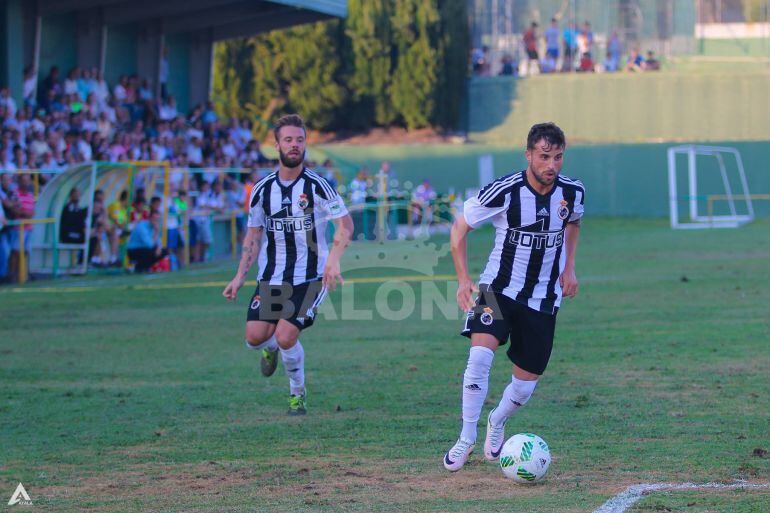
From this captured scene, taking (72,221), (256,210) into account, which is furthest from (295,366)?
(72,221)

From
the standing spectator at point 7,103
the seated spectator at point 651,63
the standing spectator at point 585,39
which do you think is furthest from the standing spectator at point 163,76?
the seated spectator at point 651,63

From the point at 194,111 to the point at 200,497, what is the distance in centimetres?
2482

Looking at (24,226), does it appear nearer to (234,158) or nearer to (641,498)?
(234,158)

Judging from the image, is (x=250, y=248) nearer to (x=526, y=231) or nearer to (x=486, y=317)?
(x=486, y=317)

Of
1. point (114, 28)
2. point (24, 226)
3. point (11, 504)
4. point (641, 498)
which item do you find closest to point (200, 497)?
point (11, 504)

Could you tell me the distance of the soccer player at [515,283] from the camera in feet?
22.8

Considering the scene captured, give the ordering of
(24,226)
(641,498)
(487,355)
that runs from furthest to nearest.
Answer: (24,226) → (487,355) → (641,498)

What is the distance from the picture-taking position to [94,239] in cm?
2139

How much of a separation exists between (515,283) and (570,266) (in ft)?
1.72

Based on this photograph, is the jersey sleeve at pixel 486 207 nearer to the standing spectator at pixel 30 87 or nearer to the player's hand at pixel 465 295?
the player's hand at pixel 465 295

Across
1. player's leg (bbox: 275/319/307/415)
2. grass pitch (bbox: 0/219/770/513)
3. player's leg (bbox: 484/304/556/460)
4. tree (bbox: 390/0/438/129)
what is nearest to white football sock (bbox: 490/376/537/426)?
player's leg (bbox: 484/304/556/460)

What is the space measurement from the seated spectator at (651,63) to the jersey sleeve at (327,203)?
41247 mm

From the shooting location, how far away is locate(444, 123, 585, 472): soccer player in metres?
6.94

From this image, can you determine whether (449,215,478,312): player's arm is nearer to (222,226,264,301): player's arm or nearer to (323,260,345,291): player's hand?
(323,260,345,291): player's hand
